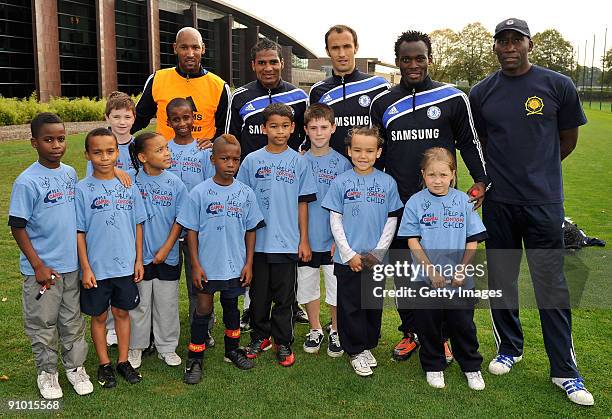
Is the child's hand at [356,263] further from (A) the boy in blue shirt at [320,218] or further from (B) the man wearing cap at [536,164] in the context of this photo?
Result: (B) the man wearing cap at [536,164]

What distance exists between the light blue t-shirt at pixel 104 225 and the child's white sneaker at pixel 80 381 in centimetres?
64

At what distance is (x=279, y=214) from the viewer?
411 cm

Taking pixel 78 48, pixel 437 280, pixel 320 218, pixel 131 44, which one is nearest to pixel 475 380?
pixel 437 280

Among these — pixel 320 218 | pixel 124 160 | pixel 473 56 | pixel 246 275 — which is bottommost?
pixel 246 275

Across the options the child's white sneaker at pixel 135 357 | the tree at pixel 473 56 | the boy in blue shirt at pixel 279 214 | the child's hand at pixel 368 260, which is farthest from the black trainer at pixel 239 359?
the tree at pixel 473 56

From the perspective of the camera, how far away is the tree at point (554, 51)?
80812 millimetres

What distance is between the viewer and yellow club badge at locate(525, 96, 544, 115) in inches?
146

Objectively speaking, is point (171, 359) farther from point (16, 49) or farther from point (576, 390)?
point (16, 49)

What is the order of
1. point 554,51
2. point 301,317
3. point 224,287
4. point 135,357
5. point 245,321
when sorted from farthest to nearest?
point 554,51
point 301,317
point 245,321
point 135,357
point 224,287

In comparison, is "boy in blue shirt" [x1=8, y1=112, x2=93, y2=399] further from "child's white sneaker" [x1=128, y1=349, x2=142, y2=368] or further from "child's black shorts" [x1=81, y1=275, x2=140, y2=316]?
"child's white sneaker" [x1=128, y1=349, x2=142, y2=368]

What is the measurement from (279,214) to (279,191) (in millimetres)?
164

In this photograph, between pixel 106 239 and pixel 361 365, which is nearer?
pixel 106 239

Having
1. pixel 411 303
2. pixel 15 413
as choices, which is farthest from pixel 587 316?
pixel 15 413

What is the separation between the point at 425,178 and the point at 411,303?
94cm
